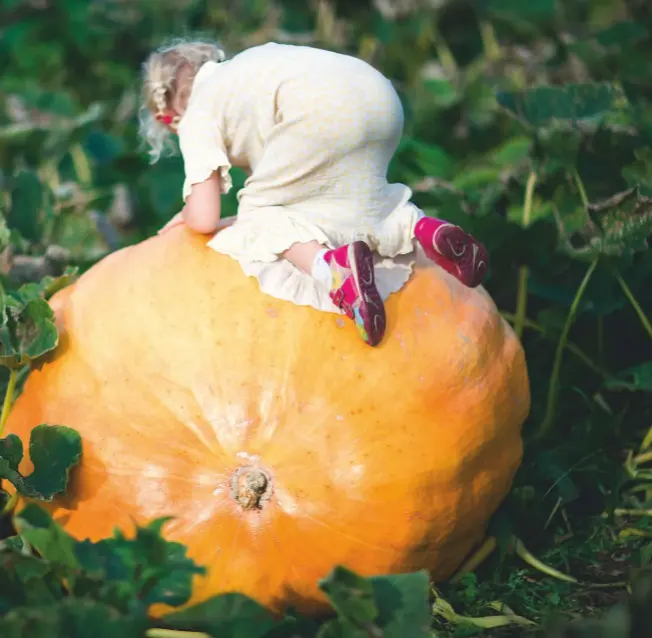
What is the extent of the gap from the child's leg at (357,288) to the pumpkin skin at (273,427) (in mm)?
50

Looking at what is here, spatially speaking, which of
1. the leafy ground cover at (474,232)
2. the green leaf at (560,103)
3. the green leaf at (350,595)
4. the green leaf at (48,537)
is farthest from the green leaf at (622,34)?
the green leaf at (48,537)

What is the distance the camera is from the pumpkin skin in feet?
6.86

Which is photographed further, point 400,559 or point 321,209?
point 321,209

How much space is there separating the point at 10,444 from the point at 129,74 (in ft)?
13.3

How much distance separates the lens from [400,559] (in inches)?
85.4

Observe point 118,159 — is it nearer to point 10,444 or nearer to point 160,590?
point 10,444

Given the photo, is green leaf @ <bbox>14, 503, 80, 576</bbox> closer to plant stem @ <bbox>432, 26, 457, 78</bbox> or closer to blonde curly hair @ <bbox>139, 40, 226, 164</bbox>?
blonde curly hair @ <bbox>139, 40, 226, 164</bbox>

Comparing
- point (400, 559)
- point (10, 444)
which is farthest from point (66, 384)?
point (400, 559)

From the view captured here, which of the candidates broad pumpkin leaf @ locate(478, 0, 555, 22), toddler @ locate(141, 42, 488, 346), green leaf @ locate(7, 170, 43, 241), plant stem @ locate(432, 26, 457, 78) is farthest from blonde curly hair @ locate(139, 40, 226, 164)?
broad pumpkin leaf @ locate(478, 0, 555, 22)

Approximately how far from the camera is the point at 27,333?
7.59ft

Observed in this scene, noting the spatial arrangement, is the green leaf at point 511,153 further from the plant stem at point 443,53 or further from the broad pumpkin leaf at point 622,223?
the broad pumpkin leaf at point 622,223

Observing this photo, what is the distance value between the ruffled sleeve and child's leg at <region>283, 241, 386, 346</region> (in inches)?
12.7

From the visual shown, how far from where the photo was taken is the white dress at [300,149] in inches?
90.0

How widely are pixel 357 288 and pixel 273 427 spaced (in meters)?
0.31
